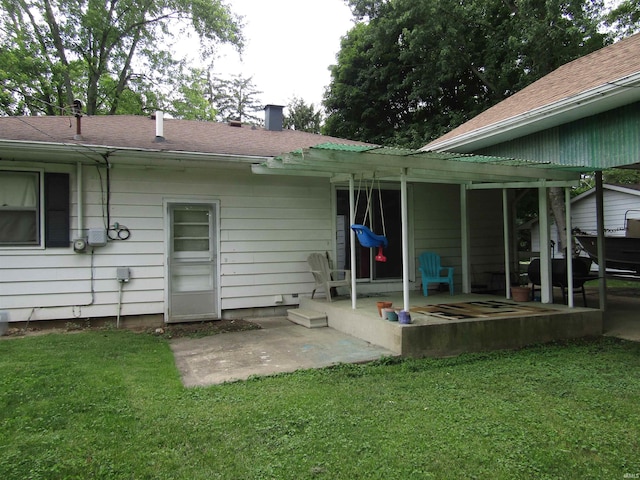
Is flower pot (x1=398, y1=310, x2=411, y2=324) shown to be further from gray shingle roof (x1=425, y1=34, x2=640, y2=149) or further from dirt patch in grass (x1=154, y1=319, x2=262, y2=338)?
gray shingle roof (x1=425, y1=34, x2=640, y2=149)

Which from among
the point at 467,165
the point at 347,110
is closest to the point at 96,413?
the point at 467,165

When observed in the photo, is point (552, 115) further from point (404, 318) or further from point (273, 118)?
point (273, 118)

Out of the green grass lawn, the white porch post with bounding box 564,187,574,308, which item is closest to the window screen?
the green grass lawn

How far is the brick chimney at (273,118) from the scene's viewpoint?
927 centimetres

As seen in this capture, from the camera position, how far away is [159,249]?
242 inches

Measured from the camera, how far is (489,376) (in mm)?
3811

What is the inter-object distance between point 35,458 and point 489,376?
3.37 metres

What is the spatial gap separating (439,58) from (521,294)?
35.7ft

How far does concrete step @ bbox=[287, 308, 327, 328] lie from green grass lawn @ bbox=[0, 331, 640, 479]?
72.6 inches

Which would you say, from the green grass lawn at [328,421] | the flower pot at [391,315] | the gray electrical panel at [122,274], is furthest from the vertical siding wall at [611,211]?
the gray electrical panel at [122,274]

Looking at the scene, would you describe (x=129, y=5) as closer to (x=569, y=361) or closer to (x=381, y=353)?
(x=381, y=353)

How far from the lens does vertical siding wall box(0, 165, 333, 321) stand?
5.62 meters

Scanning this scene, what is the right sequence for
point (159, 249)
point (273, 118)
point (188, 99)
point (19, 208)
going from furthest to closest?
point (188, 99), point (273, 118), point (159, 249), point (19, 208)

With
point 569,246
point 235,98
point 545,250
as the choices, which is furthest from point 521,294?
point 235,98
